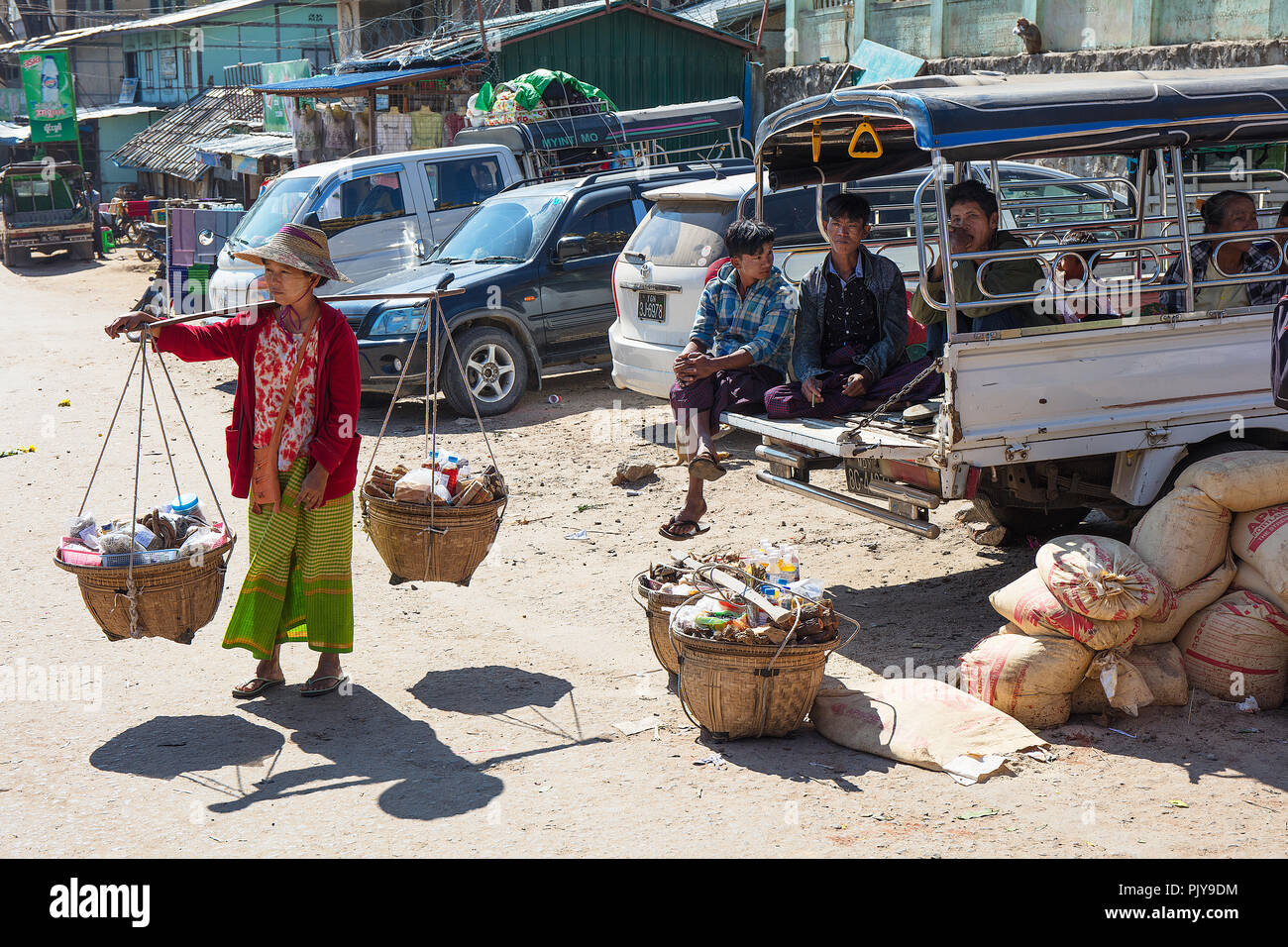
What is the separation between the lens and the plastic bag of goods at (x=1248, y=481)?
4691 millimetres

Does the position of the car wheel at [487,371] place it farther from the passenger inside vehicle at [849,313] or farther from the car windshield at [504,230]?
the passenger inside vehicle at [849,313]

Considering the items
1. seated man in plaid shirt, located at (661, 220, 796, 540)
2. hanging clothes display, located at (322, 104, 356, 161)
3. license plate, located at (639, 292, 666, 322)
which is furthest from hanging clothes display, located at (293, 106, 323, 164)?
seated man in plaid shirt, located at (661, 220, 796, 540)

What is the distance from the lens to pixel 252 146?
27.7 meters

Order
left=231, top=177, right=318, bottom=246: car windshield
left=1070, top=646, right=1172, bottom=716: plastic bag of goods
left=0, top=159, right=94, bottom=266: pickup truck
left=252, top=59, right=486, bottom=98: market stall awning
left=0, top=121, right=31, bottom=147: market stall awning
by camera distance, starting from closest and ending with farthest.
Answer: left=1070, top=646, right=1172, bottom=716: plastic bag of goods → left=231, top=177, right=318, bottom=246: car windshield → left=252, top=59, right=486, bottom=98: market stall awning → left=0, top=159, right=94, bottom=266: pickup truck → left=0, top=121, right=31, bottom=147: market stall awning

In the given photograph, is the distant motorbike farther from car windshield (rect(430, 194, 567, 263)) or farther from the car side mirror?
the car side mirror

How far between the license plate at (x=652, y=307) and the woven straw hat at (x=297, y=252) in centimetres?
443

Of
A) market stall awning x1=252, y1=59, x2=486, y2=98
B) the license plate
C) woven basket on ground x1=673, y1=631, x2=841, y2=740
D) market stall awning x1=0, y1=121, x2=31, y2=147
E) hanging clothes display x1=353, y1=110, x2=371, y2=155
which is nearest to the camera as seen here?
woven basket on ground x1=673, y1=631, x2=841, y2=740

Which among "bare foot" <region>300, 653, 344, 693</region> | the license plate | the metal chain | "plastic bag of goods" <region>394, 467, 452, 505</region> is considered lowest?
→ "bare foot" <region>300, 653, 344, 693</region>

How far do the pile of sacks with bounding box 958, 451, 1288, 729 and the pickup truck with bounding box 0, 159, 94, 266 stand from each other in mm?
27091

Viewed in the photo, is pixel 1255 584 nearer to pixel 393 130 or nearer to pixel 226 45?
pixel 393 130

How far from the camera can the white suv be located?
8836mm

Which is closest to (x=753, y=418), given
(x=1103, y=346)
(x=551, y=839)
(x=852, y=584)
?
(x=852, y=584)

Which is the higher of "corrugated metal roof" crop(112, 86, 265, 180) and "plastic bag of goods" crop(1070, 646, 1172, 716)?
"corrugated metal roof" crop(112, 86, 265, 180)

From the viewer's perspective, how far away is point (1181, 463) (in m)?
5.44
